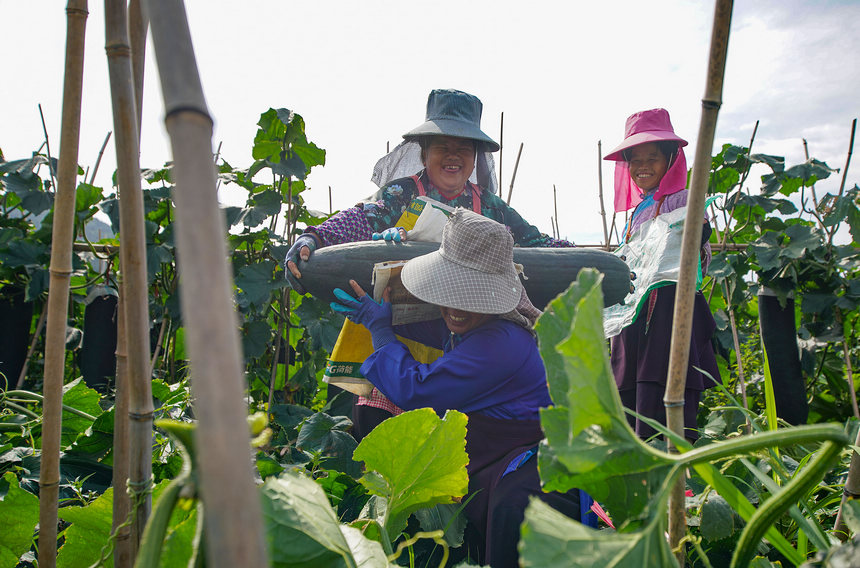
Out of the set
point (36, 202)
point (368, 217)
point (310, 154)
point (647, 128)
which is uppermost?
point (647, 128)

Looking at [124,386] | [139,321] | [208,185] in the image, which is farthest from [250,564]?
[124,386]

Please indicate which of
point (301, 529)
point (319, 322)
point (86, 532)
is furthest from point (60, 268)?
point (319, 322)

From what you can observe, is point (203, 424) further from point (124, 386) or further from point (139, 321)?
point (124, 386)

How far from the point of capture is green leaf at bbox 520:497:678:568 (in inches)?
15.0

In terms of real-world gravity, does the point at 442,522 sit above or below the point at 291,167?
below

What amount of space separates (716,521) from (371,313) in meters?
1.04

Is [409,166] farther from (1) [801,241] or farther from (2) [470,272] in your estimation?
(1) [801,241]

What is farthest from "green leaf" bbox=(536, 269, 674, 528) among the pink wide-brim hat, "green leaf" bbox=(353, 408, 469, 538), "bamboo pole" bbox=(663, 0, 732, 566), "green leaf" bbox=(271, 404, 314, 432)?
the pink wide-brim hat

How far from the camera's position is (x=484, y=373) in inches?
61.4

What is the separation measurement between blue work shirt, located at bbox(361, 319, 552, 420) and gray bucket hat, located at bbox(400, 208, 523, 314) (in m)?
0.12

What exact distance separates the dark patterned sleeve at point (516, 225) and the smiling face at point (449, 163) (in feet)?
0.45

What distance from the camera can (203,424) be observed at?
0.25m

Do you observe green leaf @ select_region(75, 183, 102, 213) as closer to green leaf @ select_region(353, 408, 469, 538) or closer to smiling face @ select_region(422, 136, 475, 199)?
smiling face @ select_region(422, 136, 475, 199)

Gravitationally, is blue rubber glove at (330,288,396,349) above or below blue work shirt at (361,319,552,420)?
above
